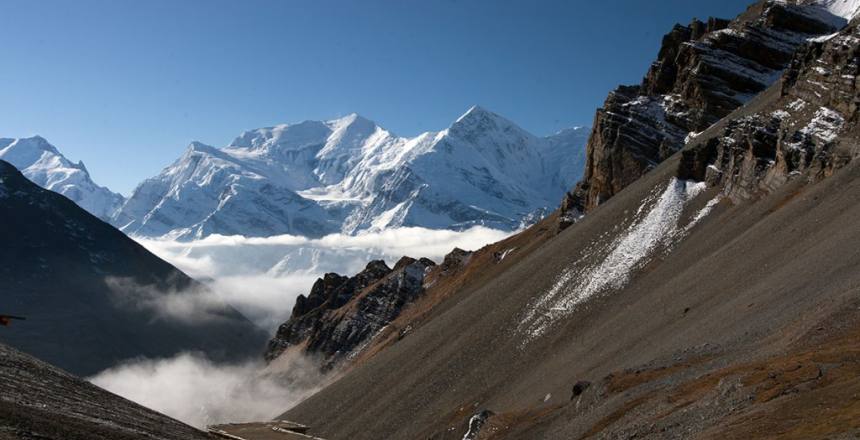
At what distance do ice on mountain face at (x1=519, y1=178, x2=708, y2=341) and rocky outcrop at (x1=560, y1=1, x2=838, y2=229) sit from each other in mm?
31730

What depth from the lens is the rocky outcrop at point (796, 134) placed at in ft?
261

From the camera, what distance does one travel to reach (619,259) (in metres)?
87.9

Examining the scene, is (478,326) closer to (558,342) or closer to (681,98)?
(558,342)

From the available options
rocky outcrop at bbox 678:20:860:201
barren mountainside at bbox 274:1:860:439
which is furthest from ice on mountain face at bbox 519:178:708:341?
rocky outcrop at bbox 678:20:860:201

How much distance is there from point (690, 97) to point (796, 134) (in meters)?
51.1

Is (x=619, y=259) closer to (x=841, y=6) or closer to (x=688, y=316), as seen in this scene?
(x=688, y=316)

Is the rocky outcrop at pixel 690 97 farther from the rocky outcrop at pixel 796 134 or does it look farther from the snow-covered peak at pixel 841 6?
the rocky outcrop at pixel 796 134

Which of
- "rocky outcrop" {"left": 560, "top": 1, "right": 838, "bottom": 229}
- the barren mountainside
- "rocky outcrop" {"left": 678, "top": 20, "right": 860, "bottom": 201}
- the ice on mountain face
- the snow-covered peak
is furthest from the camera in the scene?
the snow-covered peak

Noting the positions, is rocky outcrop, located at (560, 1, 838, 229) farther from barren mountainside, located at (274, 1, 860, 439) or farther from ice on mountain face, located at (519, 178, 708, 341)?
ice on mountain face, located at (519, 178, 708, 341)

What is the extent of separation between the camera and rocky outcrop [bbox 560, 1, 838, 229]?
424 feet

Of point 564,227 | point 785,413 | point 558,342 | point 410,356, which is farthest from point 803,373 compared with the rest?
point 564,227

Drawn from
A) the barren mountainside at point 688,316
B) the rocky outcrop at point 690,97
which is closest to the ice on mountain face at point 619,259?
the barren mountainside at point 688,316

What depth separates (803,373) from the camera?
3064cm

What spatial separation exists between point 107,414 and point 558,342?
1957 inches
